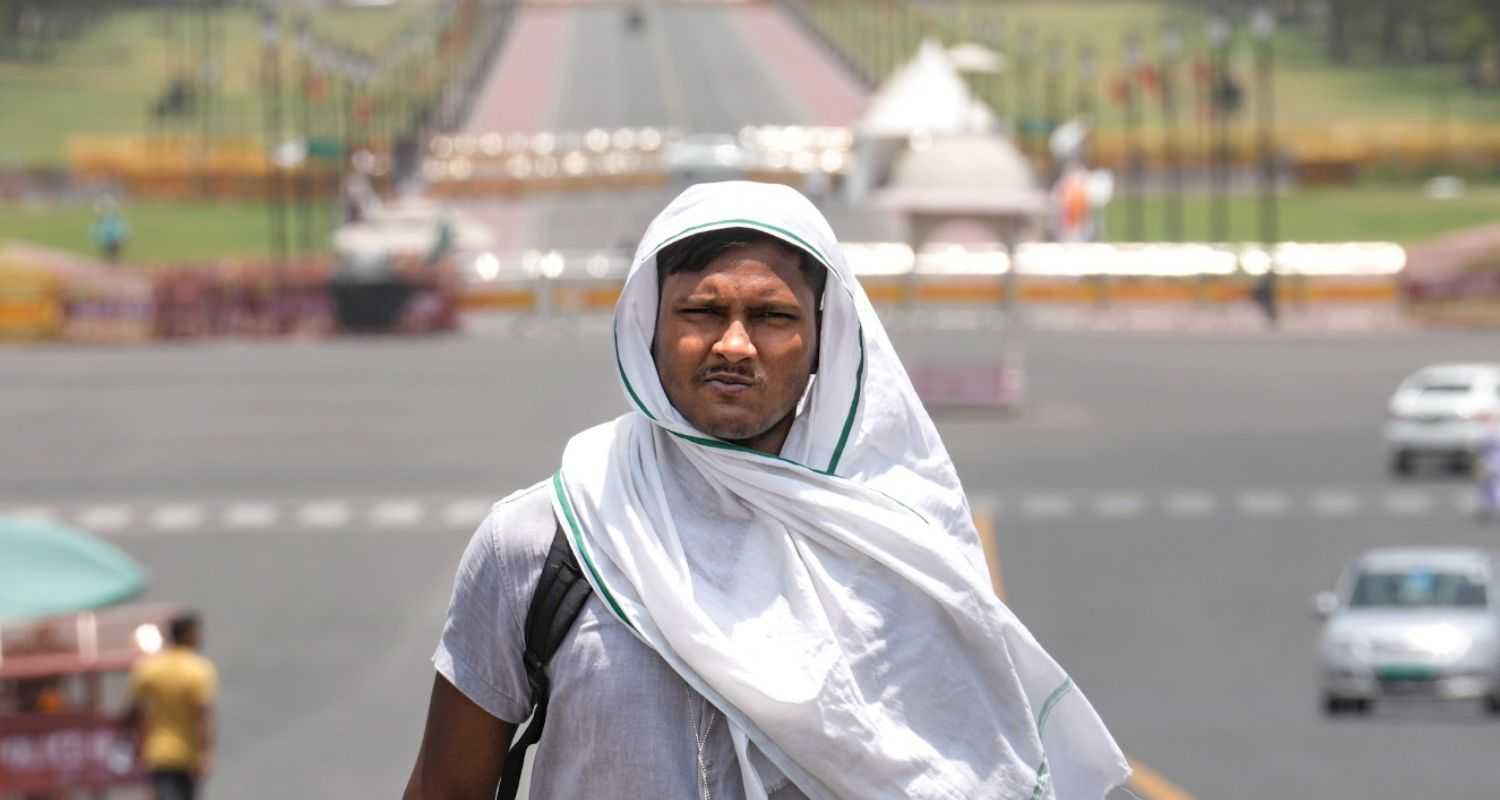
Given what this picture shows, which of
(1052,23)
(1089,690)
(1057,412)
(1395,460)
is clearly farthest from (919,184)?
(1052,23)

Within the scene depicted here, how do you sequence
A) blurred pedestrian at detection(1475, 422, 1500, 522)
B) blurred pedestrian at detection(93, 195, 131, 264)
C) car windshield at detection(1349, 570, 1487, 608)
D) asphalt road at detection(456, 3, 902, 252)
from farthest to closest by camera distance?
1. asphalt road at detection(456, 3, 902, 252)
2. blurred pedestrian at detection(93, 195, 131, 264)
3. blurred pedestrian at detection(1475, 422, 1500, 522)
4. car windshield at detection(1349, 570, 1487, 608)

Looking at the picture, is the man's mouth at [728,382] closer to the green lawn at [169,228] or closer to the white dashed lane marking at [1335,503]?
the white dashed lane marking at [1335,503]

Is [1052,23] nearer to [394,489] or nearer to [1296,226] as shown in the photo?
[1296,226]

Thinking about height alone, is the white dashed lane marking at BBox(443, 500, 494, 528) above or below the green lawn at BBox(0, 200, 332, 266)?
below

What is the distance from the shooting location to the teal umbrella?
52.7ft

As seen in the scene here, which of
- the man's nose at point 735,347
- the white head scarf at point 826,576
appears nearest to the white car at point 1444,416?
the white head scarf at point 826,576

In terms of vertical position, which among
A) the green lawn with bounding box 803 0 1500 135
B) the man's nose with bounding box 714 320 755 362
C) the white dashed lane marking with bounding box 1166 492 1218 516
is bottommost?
the white dashed lane marking with bounding box 1166 492 1218 516

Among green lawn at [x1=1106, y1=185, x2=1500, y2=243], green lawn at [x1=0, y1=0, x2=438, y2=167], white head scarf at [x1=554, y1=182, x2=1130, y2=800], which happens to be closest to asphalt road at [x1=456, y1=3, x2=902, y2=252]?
green lawn at [x1=0, y1=0, x2=438, y2=167]

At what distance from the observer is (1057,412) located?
51781 millimetres

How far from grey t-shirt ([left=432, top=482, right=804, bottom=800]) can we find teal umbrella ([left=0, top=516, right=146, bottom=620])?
12.6m

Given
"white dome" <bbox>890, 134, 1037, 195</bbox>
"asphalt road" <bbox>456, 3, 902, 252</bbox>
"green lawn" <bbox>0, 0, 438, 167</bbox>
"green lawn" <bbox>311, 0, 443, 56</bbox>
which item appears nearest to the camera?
"white dome" <bbox>890, 134, 1037, 195</bbox>

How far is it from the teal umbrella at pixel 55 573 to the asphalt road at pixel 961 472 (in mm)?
11655

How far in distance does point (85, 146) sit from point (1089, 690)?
247ft

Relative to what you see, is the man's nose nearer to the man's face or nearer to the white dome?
the man's face
